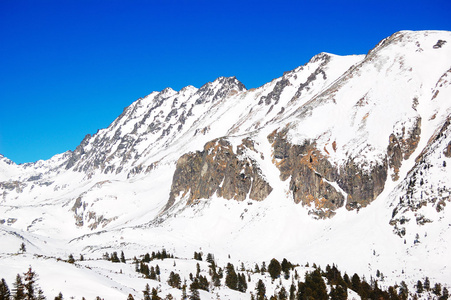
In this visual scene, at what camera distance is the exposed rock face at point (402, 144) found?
13800cm

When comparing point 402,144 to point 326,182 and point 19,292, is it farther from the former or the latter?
point 19,292

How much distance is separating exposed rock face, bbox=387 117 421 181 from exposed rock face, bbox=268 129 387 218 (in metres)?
4.00

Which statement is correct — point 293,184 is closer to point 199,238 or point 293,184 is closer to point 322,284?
point 199,238

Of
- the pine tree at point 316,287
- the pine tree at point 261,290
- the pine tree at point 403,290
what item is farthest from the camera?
the pine tree at point 403,290

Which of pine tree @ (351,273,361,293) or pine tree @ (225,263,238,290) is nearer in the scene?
pine tree @ (225,263,238,290)

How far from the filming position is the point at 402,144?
462 ft

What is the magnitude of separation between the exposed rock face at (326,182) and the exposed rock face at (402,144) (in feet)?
13.1

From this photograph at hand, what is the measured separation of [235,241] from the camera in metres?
137

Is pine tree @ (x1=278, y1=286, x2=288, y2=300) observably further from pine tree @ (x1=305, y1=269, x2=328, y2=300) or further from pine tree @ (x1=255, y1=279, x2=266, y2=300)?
pine tree @ (x1=305, y1=269, x2=328, y2=300)

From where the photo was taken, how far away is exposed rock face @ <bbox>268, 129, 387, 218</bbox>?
134375 mm

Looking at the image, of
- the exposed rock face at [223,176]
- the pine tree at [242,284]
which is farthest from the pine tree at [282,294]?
the exposed rock face at [223,176]

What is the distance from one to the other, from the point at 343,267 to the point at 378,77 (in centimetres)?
9727

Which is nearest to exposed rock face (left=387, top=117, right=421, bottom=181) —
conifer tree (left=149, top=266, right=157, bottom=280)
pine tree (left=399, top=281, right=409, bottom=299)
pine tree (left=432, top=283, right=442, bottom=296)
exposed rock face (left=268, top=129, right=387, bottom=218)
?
exposed rock face (left=268, top=129, right=387, bottom=218)

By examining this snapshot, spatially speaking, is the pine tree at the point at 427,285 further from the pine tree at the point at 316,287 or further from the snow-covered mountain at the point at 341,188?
the pine tree at the point at 316,287
